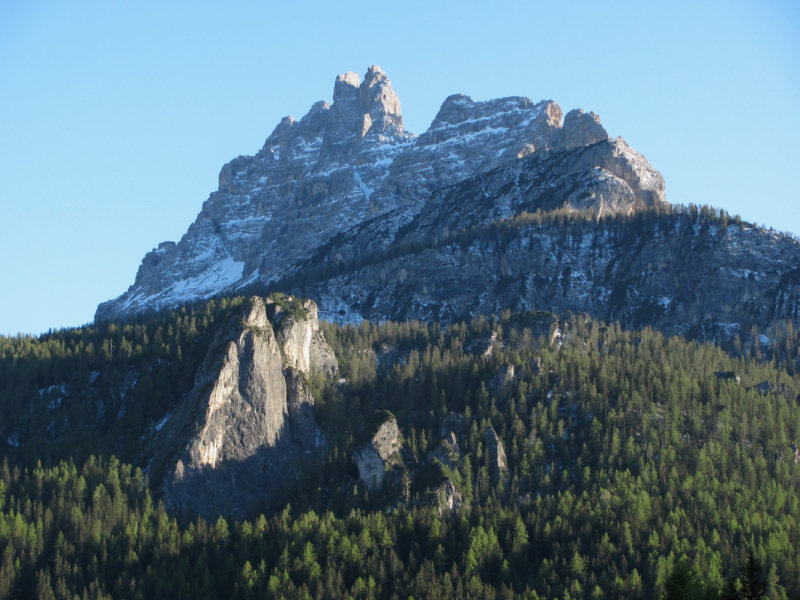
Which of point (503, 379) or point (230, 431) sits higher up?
point (503, 379)

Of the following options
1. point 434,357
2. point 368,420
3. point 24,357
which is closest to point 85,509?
point 368,420

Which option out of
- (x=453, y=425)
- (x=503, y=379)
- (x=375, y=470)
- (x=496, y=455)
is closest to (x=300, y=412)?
(x=375, y=470)

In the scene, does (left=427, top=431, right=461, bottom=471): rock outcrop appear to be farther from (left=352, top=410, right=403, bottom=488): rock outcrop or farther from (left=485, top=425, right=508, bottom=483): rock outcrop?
(left=352, top=410, right=403, bottom=488): rock outcrop

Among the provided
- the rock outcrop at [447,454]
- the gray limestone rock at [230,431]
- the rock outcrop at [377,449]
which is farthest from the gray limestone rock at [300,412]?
the rock outcrop at [447,454]

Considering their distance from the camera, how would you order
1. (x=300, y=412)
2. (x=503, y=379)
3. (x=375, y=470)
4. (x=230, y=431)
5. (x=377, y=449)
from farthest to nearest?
(x=503, y=379) → (x=300, y=412) → (x=230, y=431) → (x=377, y=449) → (x=375, y=470)

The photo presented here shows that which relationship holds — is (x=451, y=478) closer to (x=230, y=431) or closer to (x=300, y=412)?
(x=300, y=412)

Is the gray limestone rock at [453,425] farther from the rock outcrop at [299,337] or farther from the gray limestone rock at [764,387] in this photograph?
the gray limestone rock at [764,387]

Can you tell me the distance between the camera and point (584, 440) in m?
161

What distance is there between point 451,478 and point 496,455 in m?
11.0

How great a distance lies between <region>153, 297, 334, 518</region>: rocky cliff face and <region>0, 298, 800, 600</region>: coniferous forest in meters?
4.61

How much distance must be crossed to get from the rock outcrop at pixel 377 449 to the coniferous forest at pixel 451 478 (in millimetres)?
2159

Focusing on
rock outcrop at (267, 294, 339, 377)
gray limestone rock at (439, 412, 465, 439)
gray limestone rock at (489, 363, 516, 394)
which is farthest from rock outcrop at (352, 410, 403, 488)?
rock outcrop at (267, 294, 339, 377)

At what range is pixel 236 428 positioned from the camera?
532ft

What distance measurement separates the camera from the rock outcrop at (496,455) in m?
156
